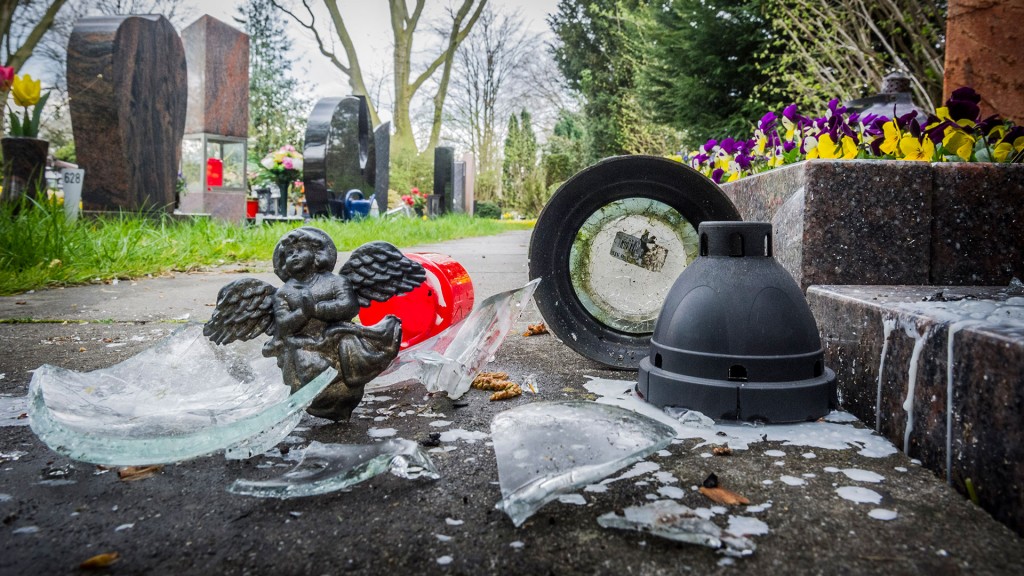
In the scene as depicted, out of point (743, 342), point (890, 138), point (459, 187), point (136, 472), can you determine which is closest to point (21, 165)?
point (136, 472)

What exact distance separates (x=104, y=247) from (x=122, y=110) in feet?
7.80

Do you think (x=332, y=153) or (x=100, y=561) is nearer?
(x=100, y=561)

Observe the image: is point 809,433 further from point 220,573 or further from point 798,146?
point 798,146

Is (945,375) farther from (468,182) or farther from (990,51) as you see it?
(468,182)

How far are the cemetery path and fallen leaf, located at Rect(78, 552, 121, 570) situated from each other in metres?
0.01

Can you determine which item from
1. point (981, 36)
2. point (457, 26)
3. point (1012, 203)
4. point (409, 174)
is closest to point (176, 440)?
point (1012, 203)

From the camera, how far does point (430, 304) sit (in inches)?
82.0

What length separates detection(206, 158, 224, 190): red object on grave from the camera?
11.6 meters

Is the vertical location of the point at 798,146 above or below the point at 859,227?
above

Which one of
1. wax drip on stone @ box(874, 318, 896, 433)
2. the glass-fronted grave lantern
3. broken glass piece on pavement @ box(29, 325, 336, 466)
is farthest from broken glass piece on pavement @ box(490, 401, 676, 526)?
the glass-fronted grave lantern

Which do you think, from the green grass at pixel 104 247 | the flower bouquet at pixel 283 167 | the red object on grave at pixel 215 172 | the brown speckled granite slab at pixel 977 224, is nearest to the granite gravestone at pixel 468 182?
the flower bouquet at pixel 283 167

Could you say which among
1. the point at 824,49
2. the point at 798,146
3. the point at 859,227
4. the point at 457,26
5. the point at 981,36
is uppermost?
the point at 457,26

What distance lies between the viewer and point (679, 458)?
1171 millimetres

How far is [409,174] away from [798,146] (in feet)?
58.1
